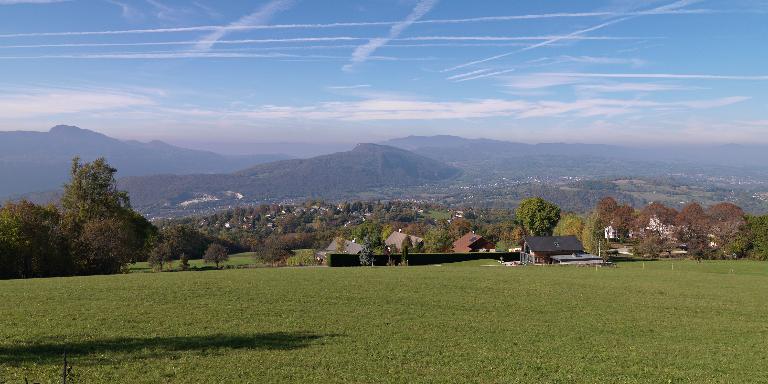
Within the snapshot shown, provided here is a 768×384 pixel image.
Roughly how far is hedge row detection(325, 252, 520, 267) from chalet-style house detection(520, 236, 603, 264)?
340 centimetres

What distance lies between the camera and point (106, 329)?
19.6m

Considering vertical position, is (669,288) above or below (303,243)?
above

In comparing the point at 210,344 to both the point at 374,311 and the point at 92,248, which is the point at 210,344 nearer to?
the point at 374,311

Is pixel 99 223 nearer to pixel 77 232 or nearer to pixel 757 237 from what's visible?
pixel 77 232

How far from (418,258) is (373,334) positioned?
164ft

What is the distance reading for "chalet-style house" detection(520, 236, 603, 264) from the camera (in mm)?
74062

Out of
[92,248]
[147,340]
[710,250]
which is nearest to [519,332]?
[147,340]

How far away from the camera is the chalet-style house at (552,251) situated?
243 feet

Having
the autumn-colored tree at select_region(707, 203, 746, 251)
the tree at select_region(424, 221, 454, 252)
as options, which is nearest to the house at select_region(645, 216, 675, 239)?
the autumn-colored tree at select_region(707, 203, 746, 251)

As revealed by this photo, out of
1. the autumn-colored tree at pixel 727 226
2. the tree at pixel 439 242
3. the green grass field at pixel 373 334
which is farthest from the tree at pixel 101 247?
the autumn-colored tree at pixel 727 226

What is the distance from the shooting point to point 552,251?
75.9 metres

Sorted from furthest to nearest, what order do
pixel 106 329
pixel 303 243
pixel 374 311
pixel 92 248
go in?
pixel 303 243 < pixel 92 248 < pixel 374 311 < pixel 106 329

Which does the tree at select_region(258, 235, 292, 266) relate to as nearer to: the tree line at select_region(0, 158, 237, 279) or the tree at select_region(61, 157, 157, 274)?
the tree line at select_region(0, 158, 237, 279)

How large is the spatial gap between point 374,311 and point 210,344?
31.4 feet
